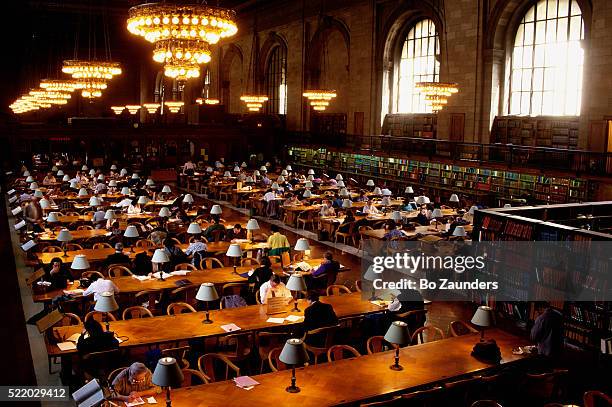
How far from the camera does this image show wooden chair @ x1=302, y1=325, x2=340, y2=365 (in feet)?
23.7

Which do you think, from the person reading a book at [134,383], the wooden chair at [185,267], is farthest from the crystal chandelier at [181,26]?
Answer: the person reading a book at [134,383]

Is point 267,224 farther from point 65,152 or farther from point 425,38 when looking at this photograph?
point 65,152

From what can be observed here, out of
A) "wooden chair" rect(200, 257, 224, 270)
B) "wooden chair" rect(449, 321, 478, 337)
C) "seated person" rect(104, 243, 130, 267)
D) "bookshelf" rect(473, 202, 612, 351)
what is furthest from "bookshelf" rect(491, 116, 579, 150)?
"seated person" rect(104, 243, 130, 267)

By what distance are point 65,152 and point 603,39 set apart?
30.0 m

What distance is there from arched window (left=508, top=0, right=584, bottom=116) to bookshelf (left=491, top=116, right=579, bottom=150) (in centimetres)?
37

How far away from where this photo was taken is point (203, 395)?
5629 mm

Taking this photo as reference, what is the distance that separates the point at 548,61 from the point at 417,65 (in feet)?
20.4

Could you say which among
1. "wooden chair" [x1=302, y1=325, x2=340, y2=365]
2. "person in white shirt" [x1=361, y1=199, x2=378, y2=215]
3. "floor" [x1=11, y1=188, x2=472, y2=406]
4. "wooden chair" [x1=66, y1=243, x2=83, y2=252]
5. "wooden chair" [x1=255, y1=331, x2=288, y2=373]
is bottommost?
"floor" [x1=11, y1=188, x2=472, y2=406]

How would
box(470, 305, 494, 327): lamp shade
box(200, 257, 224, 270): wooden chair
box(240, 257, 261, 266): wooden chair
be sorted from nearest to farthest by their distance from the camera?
box(470, 305, 494, 327): lamp shade, box(200, 257, 224, 270): wooden chair, box(240, 257, 261, 266): wooden chair

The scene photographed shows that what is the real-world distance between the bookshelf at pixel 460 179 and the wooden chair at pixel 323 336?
10.8m

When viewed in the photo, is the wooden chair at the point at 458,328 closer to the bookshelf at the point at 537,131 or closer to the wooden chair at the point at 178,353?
the wooden chair at the point at 178,353

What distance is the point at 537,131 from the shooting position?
19.4m

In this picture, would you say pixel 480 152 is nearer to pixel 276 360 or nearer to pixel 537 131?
pixel 537 131

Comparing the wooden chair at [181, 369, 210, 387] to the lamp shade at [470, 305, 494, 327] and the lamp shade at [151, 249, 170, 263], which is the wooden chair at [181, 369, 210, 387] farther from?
the lamp shade at [470, 305, 494, 327]
